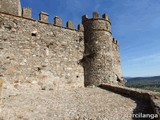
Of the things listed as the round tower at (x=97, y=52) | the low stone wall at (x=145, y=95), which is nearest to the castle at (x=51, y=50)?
the round tower at (x=97, y=52)

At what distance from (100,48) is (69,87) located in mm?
4123

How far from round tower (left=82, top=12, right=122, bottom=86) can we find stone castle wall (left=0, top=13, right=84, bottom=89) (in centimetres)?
59

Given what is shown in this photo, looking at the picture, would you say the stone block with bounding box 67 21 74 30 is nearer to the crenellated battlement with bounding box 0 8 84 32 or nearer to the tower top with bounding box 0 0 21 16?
the crenellated battlement with bounding box 0 8 84 32

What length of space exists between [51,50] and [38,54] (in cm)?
106

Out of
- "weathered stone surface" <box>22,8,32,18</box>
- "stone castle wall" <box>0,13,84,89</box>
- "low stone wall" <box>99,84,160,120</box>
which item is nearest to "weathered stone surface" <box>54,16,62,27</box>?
"stone castle wall" <box>0,13,84,89</box>

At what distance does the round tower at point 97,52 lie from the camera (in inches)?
501

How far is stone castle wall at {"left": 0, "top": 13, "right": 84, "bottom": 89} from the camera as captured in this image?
9.71 meters

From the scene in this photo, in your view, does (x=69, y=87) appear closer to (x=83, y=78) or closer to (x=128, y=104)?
(x=83, y=78)

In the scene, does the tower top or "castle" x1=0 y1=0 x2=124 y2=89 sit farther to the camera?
the tower top

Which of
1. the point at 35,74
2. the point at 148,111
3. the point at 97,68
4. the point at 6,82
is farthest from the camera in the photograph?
the point at 97,68

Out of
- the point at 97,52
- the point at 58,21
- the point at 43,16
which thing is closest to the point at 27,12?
the point at 43,16

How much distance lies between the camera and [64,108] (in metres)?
6.11

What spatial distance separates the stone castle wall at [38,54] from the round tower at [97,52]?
59 cm

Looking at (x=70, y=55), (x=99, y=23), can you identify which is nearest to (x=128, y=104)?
(x=70, y=55)
